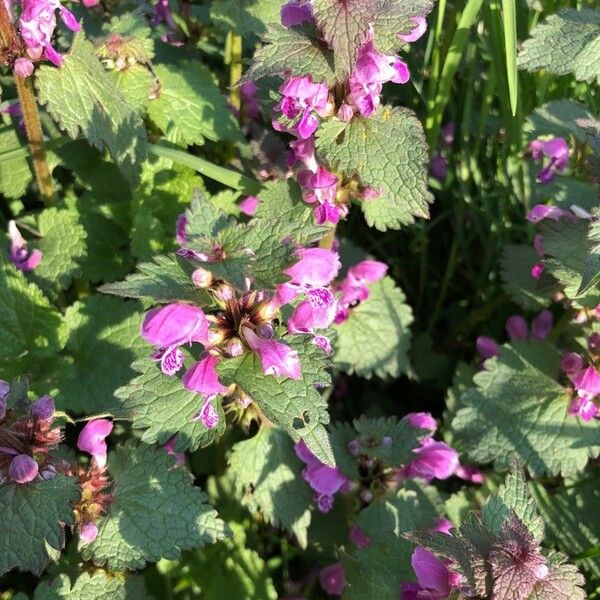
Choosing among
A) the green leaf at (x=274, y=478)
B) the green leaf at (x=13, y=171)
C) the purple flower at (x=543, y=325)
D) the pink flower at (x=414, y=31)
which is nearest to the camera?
the pink flower at (x=414, y=31)

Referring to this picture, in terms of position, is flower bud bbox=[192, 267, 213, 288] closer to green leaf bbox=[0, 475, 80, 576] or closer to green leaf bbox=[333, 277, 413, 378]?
green leaf bbox=[0, 475, 80, 576]

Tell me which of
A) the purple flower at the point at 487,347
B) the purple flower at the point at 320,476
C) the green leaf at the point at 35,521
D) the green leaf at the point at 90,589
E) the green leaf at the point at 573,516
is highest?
the green leaf at the point at 35,521

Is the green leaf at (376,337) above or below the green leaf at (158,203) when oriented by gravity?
below

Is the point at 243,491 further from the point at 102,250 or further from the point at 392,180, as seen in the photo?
the point at 392,180

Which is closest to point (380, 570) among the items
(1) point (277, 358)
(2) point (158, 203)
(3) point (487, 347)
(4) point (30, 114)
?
(1) point (277, 358)

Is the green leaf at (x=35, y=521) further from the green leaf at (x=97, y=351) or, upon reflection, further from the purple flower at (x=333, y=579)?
the purple flower at (x=333, y=579)

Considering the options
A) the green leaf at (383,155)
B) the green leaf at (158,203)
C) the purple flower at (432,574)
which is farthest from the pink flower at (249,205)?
the purple flower at (432,574)

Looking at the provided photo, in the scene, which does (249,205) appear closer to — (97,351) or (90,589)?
(97,351)

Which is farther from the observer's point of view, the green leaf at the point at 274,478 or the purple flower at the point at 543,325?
the purple flower at the point at 543,325
